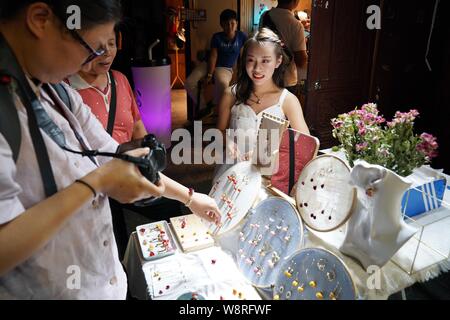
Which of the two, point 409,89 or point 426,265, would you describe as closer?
point 426,265

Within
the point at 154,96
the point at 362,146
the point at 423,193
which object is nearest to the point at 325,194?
the point at 362,146

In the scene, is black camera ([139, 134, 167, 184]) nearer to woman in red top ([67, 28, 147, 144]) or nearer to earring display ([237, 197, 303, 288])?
earring display ([237, 197, 303, 288])

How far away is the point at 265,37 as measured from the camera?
1.99 meters

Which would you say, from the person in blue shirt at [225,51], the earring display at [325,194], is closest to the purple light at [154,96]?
the person in blue shirt at [225,51]

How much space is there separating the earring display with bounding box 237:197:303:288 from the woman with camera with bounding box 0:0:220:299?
0.54m

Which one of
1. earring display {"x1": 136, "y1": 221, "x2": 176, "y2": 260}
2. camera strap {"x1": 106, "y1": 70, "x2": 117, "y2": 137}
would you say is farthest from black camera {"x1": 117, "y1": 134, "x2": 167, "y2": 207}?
camera strap {"x1": 106, "y1": 70, "x2": 117, "y2": 137}

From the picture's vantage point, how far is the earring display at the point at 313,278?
3.07ft

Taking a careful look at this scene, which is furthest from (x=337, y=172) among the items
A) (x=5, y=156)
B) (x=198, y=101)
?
(x=198, y=101)

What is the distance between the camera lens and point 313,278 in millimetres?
998

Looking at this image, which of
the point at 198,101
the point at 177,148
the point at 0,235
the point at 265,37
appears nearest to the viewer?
the point at 0,235

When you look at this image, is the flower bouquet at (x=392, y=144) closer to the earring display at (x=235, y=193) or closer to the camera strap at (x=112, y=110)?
the earring display at (x=235, y=193)

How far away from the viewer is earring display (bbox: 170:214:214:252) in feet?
4.59
